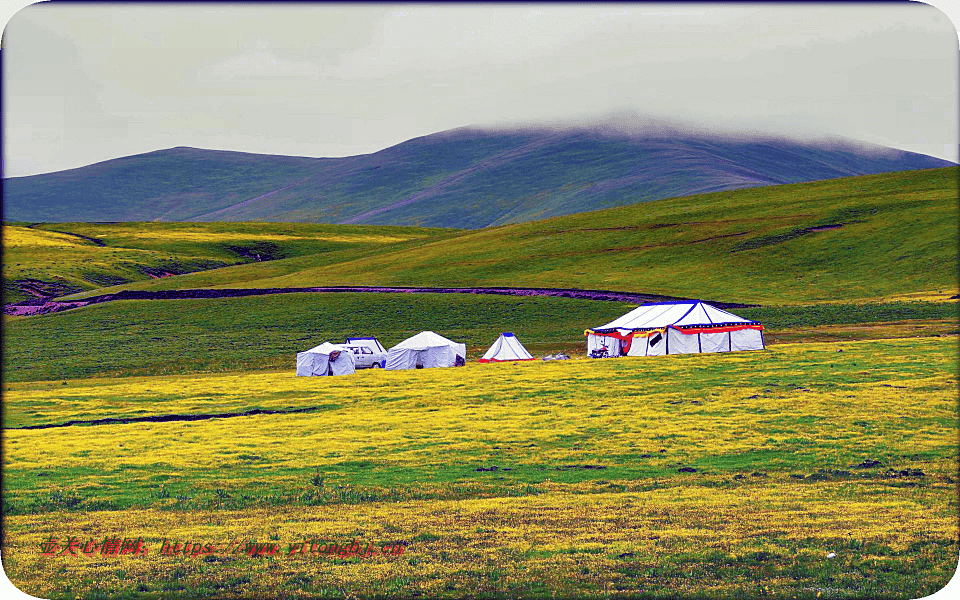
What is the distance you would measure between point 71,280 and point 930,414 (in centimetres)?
12808

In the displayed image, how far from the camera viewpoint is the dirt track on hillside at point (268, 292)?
10856cm

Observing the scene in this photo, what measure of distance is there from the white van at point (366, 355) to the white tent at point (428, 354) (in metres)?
2.15

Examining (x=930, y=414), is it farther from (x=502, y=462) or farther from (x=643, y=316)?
(x=643, y=316)

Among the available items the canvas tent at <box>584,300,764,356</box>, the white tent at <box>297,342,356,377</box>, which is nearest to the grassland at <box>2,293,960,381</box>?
the canvas tent at <box>584,300,764,356</box>

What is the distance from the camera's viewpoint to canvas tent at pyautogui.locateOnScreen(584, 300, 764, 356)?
70062 mm

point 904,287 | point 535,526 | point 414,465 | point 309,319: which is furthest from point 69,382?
point 904,287

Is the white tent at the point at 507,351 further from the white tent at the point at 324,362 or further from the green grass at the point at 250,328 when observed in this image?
the white tent at the point at 324,362

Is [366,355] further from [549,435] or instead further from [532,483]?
[532,483]

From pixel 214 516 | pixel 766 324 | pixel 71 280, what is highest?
pixel 71 280

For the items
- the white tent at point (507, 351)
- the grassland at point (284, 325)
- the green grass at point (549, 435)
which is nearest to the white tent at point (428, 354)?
the white tent at point (507, 351)

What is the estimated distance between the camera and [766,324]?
8300 centimetres

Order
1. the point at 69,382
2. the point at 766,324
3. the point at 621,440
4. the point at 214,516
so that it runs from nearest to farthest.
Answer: the point at 214,516 → the point at 621,440 → the point at 69,382 → the point at 766,324

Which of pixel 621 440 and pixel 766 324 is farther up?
pixel 766 324

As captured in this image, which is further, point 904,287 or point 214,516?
point 904,287
